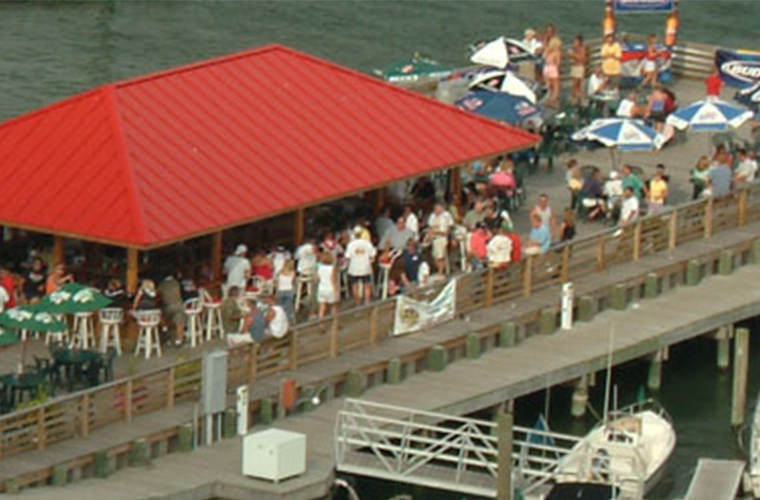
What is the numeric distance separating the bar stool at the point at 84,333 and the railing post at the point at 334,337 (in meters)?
3.46

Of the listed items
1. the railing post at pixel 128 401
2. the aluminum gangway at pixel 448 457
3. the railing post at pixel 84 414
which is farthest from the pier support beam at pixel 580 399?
the railing post at pixel 84 414

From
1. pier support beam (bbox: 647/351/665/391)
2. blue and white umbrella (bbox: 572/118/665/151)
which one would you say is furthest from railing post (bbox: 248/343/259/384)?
blue and white umbrella (bbox: 572/118/665/151)

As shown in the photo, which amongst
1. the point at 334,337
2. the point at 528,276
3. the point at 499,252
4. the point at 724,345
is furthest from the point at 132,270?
the point at 724,345

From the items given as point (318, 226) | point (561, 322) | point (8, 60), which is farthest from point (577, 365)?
point (8, 60)

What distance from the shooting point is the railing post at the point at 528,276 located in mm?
50219

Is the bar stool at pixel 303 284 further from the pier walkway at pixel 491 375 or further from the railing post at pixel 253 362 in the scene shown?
the railing post at pixel 253 362

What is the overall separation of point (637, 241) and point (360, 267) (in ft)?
20.0

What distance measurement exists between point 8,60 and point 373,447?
3780cm

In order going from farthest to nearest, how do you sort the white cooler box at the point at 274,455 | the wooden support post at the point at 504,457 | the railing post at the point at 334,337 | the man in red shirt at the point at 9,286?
the railing post at the point at 334,337 → the man in red shirt at the point at 9,286 → the white cooler box at the point at 274,455 → the wooden support post at the point at 504,457

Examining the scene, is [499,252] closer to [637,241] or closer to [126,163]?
[637,241]

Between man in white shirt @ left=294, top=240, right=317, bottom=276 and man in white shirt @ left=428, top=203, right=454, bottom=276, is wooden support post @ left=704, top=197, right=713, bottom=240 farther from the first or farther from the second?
man in white shirt @ left=294, top=240, right=317, bottom=276

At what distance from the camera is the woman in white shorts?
47719mm

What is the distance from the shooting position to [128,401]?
1708 inches

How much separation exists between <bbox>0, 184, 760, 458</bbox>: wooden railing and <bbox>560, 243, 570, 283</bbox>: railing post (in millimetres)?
16
